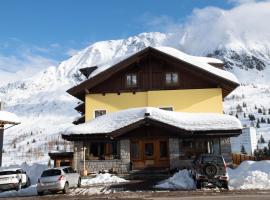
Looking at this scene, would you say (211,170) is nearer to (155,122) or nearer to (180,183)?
(180,183)

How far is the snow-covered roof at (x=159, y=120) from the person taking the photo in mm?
32344

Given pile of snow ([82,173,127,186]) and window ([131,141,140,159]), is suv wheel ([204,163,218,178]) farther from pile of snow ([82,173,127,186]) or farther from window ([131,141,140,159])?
window ([131,141,140,159])

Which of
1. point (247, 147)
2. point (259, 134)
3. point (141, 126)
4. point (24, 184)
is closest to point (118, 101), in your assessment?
point (141, 126)

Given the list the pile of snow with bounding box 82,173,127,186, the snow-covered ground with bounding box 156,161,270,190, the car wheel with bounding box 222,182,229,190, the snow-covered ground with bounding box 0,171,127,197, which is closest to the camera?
the car wheel with bounding box 222,182,229,190

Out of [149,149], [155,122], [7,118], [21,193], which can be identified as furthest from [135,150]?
[7,118]

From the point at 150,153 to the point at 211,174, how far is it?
11240 mm

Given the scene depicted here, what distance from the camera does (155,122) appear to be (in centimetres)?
3206

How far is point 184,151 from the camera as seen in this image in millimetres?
32938

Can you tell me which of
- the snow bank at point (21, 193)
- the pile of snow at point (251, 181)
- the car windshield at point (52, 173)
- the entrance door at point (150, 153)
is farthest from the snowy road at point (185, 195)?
the entrance door at point (150, 153)

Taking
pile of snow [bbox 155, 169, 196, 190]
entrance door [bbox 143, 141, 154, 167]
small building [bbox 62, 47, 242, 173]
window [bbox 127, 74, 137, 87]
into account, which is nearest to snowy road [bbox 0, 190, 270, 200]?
pile of snow [bbox 155, 169, 196, 190]

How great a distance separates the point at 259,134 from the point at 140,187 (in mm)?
172530

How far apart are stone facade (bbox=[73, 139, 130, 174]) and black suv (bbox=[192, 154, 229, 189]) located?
10.1 metres

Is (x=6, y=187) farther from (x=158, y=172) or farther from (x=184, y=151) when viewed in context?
(x=184, y=151)

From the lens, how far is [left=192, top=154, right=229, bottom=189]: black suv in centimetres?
2273
